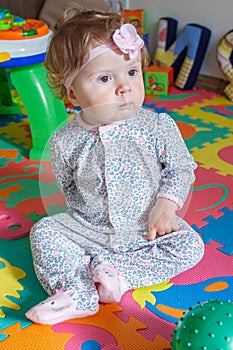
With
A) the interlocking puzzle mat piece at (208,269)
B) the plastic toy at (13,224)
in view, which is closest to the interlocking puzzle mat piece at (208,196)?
the interlocking puzzle mat piece at (208,269)

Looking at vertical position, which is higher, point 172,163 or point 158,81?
point 172,163

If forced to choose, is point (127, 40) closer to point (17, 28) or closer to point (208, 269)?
point (208, 269)

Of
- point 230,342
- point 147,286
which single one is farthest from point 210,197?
point 230,342

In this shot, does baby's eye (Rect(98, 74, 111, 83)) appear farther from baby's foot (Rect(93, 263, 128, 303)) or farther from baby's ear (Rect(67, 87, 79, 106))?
baby's foot (Rect(93, 263, 128, 303))

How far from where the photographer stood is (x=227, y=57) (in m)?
2.07

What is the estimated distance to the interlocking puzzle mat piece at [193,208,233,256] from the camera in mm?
1115

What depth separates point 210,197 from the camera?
4.35 ft

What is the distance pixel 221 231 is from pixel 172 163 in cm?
26

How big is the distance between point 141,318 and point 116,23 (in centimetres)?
54

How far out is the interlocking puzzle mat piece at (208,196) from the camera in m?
1.24

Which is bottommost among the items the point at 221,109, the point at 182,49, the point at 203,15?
the point at 221,109

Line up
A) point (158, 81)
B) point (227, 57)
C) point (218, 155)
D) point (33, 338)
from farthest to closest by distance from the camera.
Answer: point (158, 81), point (227, 57), point (218, 155), point (33, 338)

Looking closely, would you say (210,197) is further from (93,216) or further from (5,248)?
(5,248)

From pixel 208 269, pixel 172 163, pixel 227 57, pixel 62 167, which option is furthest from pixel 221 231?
pixel 227 57
